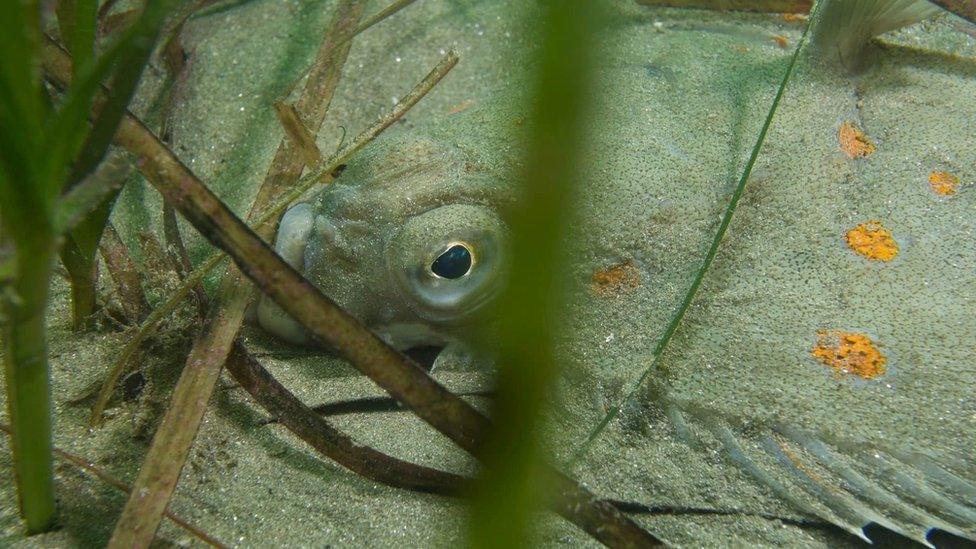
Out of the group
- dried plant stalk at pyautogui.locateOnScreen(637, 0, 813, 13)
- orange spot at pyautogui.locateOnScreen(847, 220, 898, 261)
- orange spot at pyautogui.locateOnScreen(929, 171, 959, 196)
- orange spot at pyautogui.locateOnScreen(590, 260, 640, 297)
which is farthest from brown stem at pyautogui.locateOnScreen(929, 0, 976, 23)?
orange spot at pyautogui.locateOnScreen(590, 260, 640, 297)

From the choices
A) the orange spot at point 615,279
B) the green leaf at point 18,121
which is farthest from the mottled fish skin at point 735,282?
the green leaf at point 18,121

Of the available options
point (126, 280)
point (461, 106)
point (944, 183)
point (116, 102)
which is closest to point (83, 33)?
point (116, 102)

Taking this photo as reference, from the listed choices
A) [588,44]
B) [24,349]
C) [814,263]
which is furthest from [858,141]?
[24,349]

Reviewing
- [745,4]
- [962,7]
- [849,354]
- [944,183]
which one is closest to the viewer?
[849,354]

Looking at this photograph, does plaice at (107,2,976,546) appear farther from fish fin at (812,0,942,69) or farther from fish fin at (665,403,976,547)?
fish fin at (812,0,942,69)

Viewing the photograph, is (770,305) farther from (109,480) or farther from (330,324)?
(109,480)

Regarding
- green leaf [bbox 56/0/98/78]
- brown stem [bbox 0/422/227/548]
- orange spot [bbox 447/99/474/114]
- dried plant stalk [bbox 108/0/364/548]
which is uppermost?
green leaf [bbox 56/0/98/78]
